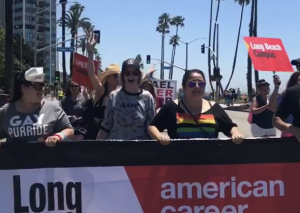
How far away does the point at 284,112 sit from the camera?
13.9 feet

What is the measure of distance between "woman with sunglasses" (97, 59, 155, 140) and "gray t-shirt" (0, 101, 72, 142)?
0.75 m

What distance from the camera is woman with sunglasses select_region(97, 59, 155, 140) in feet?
15.8

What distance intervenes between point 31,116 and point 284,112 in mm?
2183

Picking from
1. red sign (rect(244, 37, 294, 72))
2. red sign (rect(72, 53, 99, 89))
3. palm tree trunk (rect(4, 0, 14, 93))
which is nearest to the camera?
red sign (rect(72, 53, 99, 89))

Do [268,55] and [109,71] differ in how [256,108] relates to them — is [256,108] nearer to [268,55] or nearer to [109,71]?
[268,55]

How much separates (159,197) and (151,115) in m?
1.11

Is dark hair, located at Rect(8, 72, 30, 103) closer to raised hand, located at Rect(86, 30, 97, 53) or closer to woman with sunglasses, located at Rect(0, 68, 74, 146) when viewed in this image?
woman with sunglasses, located at Rect(0, 68, 74, 146)

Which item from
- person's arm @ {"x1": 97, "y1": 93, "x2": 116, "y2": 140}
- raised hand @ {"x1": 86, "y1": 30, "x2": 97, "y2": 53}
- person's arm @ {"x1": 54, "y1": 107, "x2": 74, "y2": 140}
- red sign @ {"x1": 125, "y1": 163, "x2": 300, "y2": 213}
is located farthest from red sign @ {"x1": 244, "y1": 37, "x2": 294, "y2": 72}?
person's arm @ {"x1": 54, "y1": 107, "x2": 74, "y2": 140}

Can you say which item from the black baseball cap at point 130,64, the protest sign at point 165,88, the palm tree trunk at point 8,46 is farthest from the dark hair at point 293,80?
the palm tree trunk at point 8,46

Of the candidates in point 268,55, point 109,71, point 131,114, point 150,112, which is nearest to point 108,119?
point 131,114

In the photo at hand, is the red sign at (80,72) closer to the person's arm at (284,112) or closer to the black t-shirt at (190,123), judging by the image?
the black t-shirt at (190,123)

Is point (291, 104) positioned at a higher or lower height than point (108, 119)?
higher

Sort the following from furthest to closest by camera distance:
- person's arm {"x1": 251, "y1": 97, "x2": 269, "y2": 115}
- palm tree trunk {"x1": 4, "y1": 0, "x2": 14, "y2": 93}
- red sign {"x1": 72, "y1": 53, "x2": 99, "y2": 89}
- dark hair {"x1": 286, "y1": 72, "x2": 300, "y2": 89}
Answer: palm tree trunk {"x1": 4, "y1": 0, "x2": 14, "y2": 93}, red sign {"x1": 72, "y1": 53, "x2": 99, "y2": 89}, person's arm {"x1": 251, "y1": 97, "x2": 269, "y2": 115}, dark hair {"x1": 286, "y1": 72, "x2": 300, "y2": 89}

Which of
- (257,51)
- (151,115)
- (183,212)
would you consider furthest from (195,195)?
(257,51)
